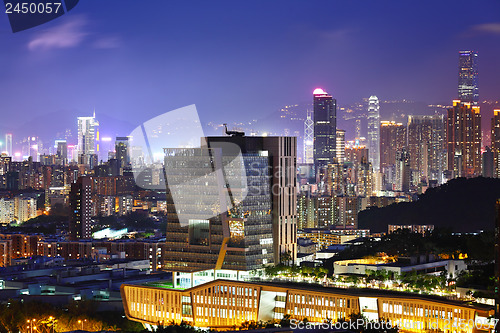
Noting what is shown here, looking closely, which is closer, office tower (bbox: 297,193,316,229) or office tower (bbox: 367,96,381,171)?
office tower (bbox: 297,193,316,229)

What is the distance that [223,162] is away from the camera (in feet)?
96.7

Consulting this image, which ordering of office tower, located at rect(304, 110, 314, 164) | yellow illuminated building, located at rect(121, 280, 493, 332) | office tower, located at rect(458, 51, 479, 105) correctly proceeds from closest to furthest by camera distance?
yellow illuminated building, located at rect(121, 280, 493, 332)
office tower, located at rect(458, 51, 479, 105)
office tower, located at rect(304, 110, 314, 164)

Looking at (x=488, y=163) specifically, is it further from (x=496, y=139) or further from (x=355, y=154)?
(x=355, y=154)

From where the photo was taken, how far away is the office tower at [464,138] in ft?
250

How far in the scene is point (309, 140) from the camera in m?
84.2

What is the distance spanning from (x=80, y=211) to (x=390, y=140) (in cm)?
4521

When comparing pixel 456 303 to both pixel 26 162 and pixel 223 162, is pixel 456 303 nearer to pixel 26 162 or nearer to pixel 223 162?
pixel 223 162

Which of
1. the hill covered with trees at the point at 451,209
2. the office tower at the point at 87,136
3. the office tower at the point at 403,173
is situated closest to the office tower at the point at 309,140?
the office tower at the point at 403,173

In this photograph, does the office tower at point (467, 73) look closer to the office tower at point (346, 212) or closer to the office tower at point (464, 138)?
the office tower at point (464, 138)

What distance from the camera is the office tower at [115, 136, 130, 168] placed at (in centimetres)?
8300

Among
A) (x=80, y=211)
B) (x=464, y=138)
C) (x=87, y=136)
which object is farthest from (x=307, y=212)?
(x=87, y=136)

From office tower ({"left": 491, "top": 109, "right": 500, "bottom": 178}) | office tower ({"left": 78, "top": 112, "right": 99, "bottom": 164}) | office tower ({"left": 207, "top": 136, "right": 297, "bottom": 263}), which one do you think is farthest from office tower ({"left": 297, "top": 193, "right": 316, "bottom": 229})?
office tower ({"left": 78, "top": 112, "right": 99, "bottom": 164})

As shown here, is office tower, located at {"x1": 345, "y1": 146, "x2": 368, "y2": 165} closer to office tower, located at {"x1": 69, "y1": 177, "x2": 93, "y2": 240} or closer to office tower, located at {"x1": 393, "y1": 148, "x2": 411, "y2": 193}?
office tower, located at {"x1": 393, "y1": 148, "x2": 411, "y2": 193}

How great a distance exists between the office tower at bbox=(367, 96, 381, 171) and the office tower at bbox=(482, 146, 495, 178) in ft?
69.7
